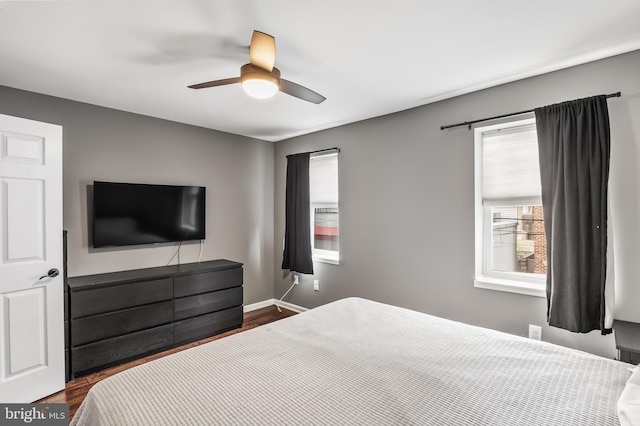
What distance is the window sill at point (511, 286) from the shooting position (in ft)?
7.93

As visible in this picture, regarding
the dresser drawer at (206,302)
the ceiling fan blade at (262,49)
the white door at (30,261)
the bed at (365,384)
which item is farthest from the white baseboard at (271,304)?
the ceiling fan blade at (262,49)

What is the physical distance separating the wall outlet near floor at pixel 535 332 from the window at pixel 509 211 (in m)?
0.25

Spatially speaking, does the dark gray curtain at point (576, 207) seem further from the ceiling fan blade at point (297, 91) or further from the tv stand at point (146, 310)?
the tv stand at point (146, 310)

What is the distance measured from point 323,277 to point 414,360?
8.43 feet

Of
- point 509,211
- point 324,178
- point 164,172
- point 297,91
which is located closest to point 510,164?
point 509,211

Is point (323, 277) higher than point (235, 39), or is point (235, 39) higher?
point (235, 39)

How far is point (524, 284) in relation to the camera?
99.7 inches

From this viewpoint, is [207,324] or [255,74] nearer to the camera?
[255,74]

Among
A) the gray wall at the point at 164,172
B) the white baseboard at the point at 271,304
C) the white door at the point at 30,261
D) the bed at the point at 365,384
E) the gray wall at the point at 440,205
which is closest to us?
the bed at the point at 365,384

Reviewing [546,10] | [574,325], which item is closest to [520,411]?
[574,325]

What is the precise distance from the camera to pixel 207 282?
344cm

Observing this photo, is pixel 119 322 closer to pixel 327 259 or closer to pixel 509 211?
pixel 327 259

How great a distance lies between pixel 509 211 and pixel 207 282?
3.07 meters

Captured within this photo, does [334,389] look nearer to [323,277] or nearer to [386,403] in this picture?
[386,403]
